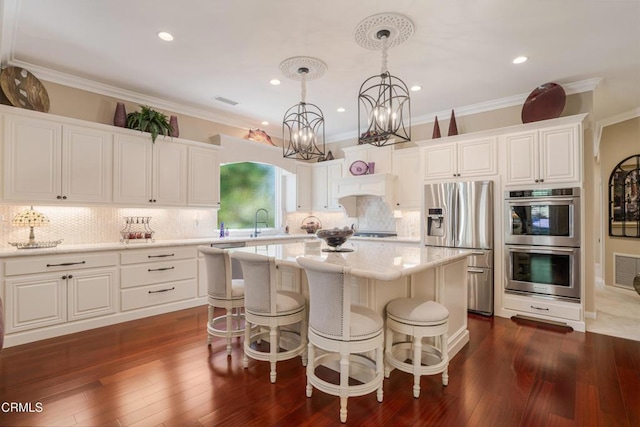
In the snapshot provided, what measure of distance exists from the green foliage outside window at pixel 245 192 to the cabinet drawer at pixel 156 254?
1.10 m

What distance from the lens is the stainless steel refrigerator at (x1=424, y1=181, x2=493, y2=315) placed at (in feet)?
13.3

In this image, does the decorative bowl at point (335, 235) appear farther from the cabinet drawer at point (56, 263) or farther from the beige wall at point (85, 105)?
the beige wall at point (85, 105)

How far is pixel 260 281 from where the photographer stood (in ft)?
8.08

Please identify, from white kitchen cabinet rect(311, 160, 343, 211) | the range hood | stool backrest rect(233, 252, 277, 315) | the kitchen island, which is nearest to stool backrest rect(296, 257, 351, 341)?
the kitchen island

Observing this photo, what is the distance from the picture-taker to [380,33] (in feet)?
9.10

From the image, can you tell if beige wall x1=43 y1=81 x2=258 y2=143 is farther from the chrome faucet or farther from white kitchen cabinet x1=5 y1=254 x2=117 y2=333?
the chrome faucet

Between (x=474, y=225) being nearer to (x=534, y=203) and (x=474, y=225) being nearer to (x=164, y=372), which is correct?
(x=534, y=203)

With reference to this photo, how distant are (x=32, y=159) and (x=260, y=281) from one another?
2918 millimetres

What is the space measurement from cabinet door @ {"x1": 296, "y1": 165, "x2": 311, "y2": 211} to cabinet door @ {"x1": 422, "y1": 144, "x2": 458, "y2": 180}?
8.39 feet

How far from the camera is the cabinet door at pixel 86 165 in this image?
11.6 feet

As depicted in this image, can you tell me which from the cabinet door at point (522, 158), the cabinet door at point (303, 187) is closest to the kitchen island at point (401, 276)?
the cabinet door at point (522, 158)

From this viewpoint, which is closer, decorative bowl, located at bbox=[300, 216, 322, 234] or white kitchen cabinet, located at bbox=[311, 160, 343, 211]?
white kitchen cabinet, located at bbox=[311, 160, 343, 211]

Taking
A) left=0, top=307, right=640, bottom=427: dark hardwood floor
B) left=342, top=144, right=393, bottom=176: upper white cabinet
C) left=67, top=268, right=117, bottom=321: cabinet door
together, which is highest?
left=342, top=144, right=393, bottom=176: upper white cabinet

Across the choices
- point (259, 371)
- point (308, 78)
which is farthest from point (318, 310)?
point (308, 78)
